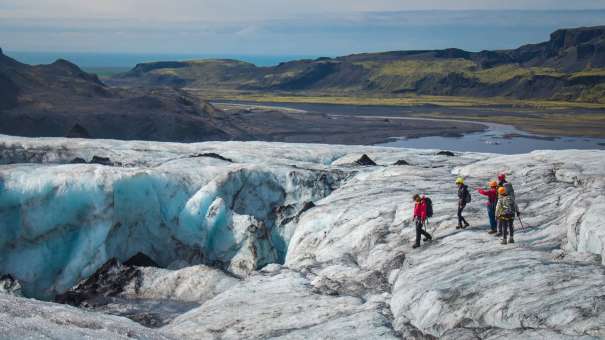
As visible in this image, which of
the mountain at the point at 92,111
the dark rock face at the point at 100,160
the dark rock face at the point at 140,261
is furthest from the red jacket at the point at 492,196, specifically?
the mountain at the point at 92,111

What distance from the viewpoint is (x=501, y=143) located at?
284 feet

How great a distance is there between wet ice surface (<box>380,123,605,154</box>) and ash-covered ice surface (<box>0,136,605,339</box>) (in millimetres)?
44309

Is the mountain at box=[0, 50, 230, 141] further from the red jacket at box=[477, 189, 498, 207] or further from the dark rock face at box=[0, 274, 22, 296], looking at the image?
the red jacket at box=[477, 189, 498, 207]

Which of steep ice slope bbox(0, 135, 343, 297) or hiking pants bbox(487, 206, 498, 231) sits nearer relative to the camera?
hiking pants bbox(487, 206, 498, 231)

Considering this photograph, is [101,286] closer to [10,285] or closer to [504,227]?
[10,285]

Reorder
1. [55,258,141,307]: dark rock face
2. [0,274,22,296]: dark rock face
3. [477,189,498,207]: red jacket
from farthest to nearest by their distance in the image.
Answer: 1. [0,274,22,296]: dark rock face
2. [55,258,141,307]: dark rock face
3. [477,189,498,207]: red jacket

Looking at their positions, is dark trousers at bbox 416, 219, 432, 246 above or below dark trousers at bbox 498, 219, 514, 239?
below

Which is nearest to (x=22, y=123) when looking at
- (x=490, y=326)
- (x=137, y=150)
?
(x=137, y=150)

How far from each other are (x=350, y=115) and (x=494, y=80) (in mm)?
64830

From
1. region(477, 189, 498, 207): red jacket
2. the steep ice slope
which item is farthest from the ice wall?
region(477, 189, 498, 207): red jacket

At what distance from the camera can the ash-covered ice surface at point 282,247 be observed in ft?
50.8

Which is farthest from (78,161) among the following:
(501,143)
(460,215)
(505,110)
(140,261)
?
(505,110)

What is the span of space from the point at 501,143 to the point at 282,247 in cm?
6402

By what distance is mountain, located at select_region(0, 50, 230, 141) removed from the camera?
7625 centimetres
